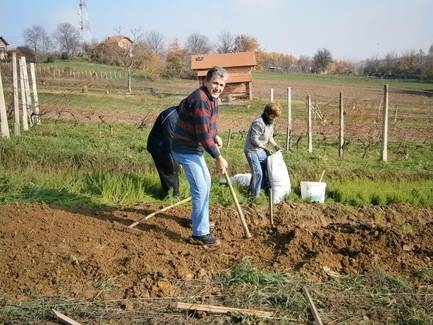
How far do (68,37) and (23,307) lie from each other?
79.0 m

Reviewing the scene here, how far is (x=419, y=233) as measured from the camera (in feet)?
17.3

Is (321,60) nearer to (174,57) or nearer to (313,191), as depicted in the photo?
(174,57)

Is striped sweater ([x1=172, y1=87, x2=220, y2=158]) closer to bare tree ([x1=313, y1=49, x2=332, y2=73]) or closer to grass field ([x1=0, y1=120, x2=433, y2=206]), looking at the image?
grass field ([x1=0, y1=120, x2=433, y2=206])

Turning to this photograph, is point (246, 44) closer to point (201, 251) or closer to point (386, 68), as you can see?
point (386, 68)

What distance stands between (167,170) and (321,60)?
7805cm

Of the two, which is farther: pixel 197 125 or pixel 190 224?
pixel 190 224

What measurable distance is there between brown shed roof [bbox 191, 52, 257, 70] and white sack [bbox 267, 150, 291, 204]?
65.5 feet

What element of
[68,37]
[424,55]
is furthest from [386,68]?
[68,37]

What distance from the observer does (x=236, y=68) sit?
2619 centimetres

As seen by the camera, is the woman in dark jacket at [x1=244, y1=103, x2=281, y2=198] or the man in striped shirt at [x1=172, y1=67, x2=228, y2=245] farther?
the woman in dark jacket at [x1=244, y1=103, x2=281, y2=198]

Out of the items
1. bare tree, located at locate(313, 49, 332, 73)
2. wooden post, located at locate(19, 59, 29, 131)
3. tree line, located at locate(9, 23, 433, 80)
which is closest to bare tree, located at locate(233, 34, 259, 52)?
tree line, located at locate(9, 23, 433, 80)

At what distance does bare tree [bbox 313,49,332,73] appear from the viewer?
7844 centimetres

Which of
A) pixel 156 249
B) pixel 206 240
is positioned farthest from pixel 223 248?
pixel 156 249

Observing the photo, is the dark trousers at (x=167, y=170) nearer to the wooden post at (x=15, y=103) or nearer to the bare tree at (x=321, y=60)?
the wooden post at (x=15, y=103)
